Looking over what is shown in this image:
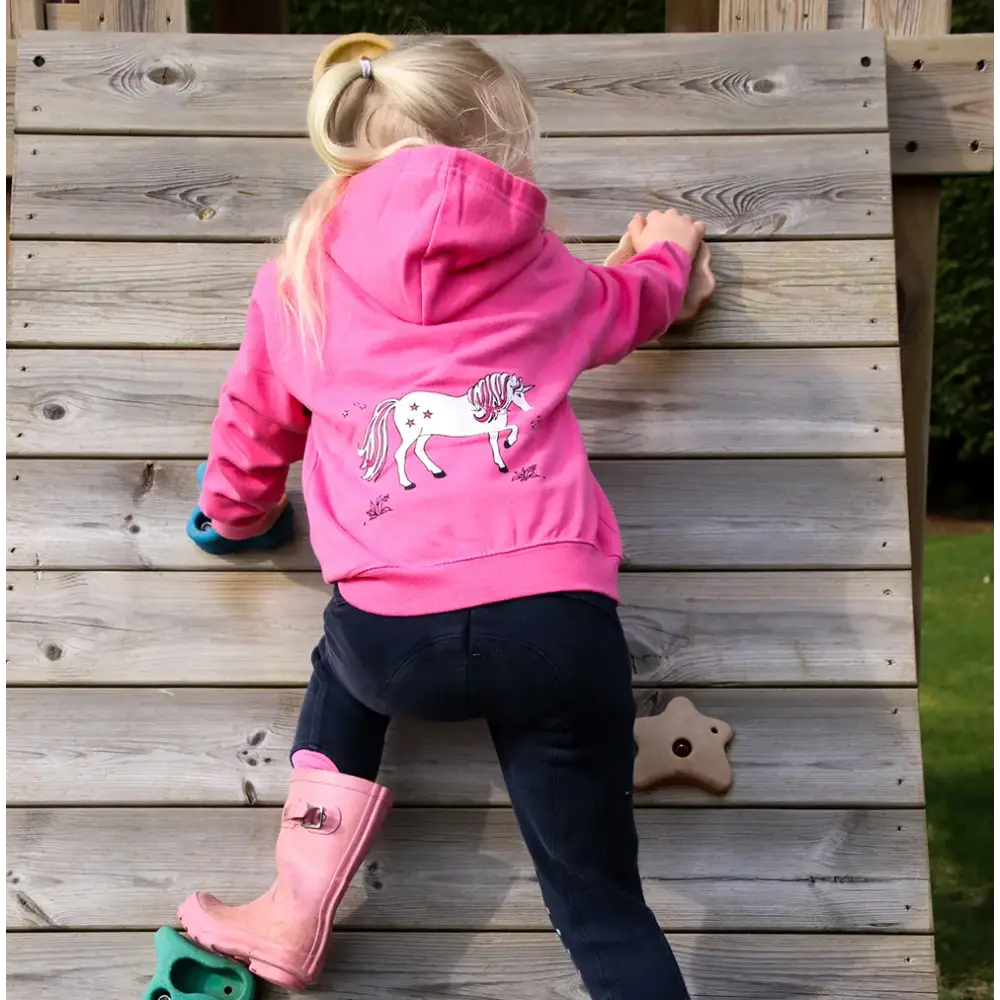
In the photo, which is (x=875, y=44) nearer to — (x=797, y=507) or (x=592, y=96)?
→ (x=592, y=96)

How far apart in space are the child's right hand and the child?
406 mm

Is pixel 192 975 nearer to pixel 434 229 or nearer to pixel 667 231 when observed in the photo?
pixel 434 229

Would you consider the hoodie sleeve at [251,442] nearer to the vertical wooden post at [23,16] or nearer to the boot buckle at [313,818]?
the boot buckle at [313,818]

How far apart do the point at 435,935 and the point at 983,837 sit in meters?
2.12

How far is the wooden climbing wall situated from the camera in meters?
1.97

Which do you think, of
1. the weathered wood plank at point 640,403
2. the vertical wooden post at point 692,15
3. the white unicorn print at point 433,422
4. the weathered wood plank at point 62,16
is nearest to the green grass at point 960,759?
the weathered wood plank at point 640,403

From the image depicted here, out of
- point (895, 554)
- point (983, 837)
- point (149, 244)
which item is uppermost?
point (149, 244)

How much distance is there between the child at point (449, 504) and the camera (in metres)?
1.54

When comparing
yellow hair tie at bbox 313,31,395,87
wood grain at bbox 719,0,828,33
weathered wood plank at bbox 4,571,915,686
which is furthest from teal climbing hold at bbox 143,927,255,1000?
wood grain at bbox 719,0,828,33

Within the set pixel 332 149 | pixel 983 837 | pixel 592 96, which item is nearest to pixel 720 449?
pixel 592 96

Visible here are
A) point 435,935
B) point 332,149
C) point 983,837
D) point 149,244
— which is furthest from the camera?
point 983,837

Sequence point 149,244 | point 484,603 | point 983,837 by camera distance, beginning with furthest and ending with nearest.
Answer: point 983,837 < point 149,244 < point 484,603

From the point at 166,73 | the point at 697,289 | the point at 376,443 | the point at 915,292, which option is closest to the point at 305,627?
the point at 376,443

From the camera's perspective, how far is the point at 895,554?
214 centimetres
